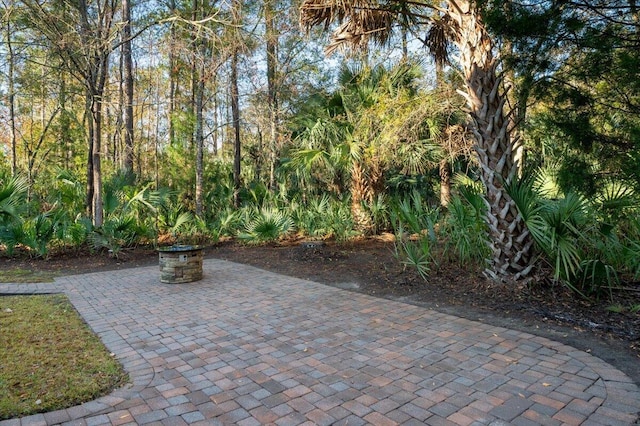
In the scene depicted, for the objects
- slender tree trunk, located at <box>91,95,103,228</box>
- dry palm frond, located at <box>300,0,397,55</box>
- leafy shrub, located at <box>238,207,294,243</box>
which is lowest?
leafy shrub, located at <box>238,207,294,243</box>

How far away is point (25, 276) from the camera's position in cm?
700

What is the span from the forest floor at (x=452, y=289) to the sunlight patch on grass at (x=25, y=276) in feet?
0.89

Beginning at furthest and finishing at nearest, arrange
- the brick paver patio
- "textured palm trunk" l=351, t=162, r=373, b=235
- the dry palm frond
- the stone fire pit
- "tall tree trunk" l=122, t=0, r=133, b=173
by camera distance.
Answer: "textured palm trunk" l=351, t=162, r=373, b=235 < "tall tree trunk" l=122, t=0, r=133, b=173 < the stone fire pit < the dry palm frond < the brick paver patio

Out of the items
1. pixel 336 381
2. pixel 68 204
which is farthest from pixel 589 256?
pixel 68 204

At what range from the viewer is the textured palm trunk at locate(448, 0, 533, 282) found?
5.16 metres

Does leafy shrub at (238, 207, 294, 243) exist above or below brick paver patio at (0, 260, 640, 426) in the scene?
above

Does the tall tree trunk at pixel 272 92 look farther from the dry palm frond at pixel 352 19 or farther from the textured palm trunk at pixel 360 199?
the dry palm frond at pixel 352 19

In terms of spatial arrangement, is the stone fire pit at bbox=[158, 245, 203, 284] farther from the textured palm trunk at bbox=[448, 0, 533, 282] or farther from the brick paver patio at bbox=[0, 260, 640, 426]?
the textured palm trunk at bbox=[448, 0, 533, 282]

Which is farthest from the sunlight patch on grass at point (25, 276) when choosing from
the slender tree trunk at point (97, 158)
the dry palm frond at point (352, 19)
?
the dry palm frond at point (352, 19)

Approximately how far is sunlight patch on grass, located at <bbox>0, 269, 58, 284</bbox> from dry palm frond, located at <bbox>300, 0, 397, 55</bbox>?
19.7 ft

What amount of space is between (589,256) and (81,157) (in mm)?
15293

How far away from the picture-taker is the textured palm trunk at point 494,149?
5.16 metres

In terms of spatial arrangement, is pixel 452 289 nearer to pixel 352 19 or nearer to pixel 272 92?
pixel 352 19

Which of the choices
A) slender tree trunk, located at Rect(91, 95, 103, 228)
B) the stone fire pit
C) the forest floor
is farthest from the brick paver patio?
slender tree trunk, located at Rect(91, 95, 103, 228)
